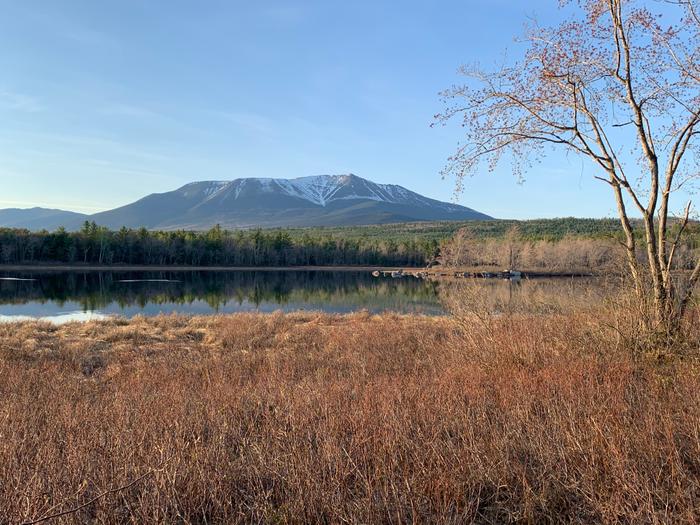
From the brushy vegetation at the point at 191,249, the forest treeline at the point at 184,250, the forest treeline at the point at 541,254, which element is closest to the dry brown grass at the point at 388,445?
the forest treeline at the point at 541,254

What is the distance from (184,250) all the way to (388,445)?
340 ft

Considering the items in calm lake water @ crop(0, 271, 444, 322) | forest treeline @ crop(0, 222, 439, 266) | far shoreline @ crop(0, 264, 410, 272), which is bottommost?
far shoreline @ crop(0, 264, 410, 272)

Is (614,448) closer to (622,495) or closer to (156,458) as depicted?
(622,495)

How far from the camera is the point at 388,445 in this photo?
Result: 4379mm

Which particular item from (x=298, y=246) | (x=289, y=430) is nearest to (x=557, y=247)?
(x=298, y=246)

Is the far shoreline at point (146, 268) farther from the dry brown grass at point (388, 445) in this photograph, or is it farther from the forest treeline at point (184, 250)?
the dry brown grass at point (388, 445)

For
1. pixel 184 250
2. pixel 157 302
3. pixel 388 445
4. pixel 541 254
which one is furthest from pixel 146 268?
pixel 388 445

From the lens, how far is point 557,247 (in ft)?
303

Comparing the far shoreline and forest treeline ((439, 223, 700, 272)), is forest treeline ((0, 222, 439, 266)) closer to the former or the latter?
the far shoreline

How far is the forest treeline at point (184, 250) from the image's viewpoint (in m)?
87.2

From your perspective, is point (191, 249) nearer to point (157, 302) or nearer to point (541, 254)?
point (157, 302)

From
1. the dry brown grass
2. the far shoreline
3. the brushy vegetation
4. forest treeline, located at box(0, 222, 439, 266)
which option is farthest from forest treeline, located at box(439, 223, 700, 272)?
the far shoreline

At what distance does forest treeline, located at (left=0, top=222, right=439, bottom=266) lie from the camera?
8719 centimetres

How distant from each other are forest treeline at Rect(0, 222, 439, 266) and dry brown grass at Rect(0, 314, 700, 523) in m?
85.1
